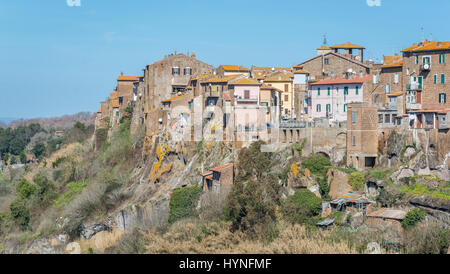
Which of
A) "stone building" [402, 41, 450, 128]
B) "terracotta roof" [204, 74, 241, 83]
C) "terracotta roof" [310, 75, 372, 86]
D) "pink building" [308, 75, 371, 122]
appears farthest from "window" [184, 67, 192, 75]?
"stone building" [402, 41, 450, 128]

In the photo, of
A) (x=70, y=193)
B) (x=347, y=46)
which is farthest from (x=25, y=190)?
(x=347, y=46)

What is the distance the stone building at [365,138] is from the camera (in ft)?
136

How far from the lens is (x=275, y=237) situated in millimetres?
36219

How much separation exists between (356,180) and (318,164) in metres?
3.49

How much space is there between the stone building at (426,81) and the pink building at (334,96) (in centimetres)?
547

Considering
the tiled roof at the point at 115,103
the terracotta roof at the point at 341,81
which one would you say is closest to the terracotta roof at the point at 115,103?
the tiled roof at the point at 115,103

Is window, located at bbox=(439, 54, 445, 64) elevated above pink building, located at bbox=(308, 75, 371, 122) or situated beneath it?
elevated above

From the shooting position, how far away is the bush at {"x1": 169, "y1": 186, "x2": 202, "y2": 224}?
45750 millimetres

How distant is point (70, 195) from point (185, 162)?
16.7 metres

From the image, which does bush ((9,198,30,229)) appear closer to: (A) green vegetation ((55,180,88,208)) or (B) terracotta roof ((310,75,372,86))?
(A) green vegetation ((55,180,88,208))

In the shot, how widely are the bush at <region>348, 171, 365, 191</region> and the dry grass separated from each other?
491cm

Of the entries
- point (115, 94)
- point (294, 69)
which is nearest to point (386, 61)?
point (294, 69)

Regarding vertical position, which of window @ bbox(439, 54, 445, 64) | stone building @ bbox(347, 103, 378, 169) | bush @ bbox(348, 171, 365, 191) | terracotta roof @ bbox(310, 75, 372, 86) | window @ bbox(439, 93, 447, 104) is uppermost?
window @ bbox(439, 54, 445, 64)

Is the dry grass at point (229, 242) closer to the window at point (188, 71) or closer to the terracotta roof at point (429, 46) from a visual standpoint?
the terracotta roof at point (429, 46)
